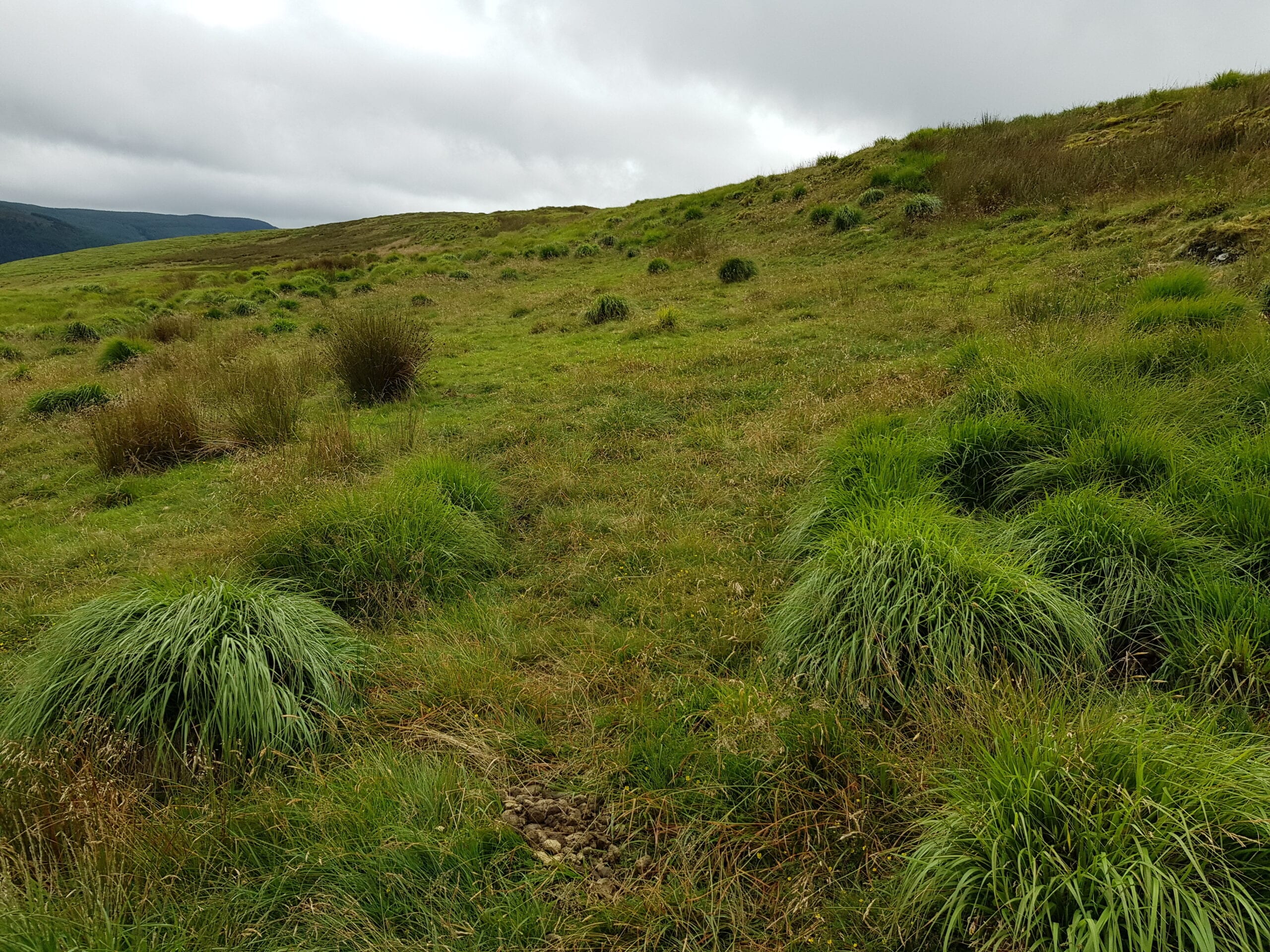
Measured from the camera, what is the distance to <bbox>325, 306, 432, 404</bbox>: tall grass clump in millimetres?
9906

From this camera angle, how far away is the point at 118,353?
14.2 meters

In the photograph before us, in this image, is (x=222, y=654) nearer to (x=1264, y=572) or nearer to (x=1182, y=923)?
(x=1182, y=923)

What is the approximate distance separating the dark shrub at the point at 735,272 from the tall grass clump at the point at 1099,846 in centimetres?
1580

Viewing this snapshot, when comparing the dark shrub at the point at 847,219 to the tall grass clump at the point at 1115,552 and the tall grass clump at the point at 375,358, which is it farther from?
the tall grass clump at the point at 1115,552

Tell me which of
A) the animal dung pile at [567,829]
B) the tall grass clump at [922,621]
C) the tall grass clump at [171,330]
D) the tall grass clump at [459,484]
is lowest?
the tall grass clump at [171,330]

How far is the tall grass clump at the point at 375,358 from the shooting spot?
9.91m

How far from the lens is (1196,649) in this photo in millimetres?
2828

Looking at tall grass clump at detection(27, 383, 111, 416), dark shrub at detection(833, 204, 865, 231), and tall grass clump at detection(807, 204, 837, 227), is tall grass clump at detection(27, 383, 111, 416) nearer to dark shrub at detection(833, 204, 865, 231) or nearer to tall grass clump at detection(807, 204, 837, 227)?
dark shrub at detection(833, 204, 865, 231)

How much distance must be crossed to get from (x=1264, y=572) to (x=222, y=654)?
17.3 feet

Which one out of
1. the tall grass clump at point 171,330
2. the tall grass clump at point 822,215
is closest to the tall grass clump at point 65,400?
the tall grass clump at point 171,330

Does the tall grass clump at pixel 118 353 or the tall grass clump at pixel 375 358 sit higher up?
the tall grass clump at pixel 375 358

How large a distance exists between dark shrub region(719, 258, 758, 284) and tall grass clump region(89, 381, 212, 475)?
12727 mm

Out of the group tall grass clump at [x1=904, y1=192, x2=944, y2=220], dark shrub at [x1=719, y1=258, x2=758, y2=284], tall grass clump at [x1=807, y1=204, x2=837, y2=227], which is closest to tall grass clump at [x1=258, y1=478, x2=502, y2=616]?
dark shrub at [x1=719, y1=258, x2=758, y2=284]

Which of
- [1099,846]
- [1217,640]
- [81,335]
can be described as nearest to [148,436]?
[1099,846]
